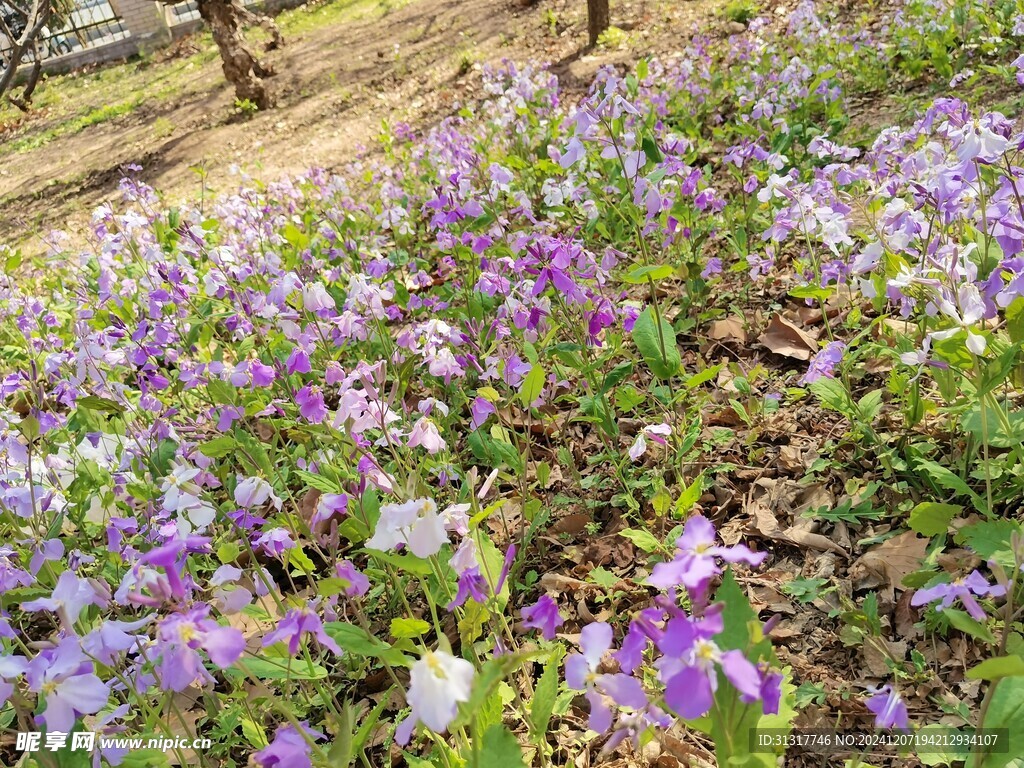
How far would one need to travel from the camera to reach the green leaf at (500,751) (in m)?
1.12

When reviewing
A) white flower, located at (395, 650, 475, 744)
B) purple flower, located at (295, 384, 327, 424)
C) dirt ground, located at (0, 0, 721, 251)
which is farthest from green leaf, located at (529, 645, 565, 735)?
dirt ground, located at (0, 0, 721, 251)

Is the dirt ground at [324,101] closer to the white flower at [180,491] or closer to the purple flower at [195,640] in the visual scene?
the white flower at [180,491]

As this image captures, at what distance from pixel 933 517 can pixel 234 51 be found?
10.8 meters

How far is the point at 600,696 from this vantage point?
3.74 ft

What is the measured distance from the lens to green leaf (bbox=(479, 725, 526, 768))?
1.12m

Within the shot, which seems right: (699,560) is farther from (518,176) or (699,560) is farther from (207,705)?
(518,176)

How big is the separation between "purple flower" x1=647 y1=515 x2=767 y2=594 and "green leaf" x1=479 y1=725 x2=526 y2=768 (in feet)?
1.21

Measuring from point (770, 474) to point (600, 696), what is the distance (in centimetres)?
126

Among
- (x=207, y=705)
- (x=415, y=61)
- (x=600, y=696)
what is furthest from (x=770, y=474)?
(x=415, y=61)

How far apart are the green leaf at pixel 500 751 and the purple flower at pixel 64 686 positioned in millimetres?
606

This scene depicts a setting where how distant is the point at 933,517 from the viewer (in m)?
1.54

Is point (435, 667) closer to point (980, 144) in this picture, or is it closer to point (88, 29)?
point (980, 144)

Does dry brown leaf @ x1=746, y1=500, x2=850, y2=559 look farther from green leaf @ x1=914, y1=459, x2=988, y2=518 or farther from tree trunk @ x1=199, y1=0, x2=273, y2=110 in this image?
tree trunk @ x1=199, y1=0, x2=273, y2=110

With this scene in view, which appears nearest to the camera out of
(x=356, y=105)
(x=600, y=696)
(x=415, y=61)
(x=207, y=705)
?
(x=600, y=696)
